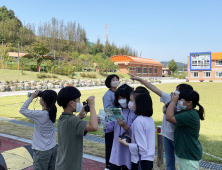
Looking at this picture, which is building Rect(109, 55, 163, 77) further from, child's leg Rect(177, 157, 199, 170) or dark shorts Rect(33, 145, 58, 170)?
child's leg Rect(177, 157, 199, 170)

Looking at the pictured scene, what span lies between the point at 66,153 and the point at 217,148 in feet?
12.8

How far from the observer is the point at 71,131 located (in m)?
2.01

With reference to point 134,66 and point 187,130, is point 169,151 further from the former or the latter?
point 134,66

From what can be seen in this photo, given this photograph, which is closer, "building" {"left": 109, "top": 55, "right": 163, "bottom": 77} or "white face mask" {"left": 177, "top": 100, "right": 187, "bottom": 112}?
"white face mask" {"left": 177, "top": 100, "right": 187, "bottom": 112}

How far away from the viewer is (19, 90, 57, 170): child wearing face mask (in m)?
2.58

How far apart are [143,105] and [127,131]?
1.29 feet

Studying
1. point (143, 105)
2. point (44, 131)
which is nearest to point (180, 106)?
point (143, 105)

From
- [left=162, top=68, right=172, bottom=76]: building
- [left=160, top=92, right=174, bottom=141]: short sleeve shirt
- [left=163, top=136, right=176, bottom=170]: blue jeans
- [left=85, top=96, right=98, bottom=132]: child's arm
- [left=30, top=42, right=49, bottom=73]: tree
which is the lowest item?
[left=163, top=136, right=176, bottom=170]: blue jeans

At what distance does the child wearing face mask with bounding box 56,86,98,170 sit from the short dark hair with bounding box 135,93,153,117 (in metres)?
0.55

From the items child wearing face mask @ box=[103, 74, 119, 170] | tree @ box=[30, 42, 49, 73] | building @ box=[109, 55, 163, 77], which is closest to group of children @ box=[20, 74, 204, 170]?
child wearing face mask @ box=[103, 74, 119, 170]

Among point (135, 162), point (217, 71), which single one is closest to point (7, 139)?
point (135, 162)

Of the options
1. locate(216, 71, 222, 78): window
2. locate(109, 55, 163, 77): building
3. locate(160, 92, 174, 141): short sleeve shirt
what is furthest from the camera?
locate(109, 55, 163, 77): building

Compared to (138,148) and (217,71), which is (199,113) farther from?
(217,71)

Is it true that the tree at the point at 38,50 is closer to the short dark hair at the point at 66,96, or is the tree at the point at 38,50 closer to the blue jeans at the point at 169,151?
the blue jeans at the point at 169,151
